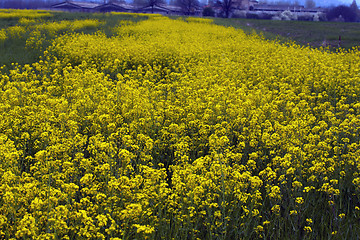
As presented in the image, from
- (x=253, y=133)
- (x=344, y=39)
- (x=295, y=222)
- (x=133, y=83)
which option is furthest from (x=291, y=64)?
(x=344, y=39)

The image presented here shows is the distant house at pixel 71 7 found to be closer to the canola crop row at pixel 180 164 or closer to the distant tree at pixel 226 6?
the distant tree at pixel 226 6

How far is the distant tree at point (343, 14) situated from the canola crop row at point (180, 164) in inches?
2714

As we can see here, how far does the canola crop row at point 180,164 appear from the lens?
4059 mm

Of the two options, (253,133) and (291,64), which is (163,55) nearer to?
(291,64)

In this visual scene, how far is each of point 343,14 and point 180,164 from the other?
78.6 metres

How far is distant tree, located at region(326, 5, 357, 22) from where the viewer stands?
70750 millimetres

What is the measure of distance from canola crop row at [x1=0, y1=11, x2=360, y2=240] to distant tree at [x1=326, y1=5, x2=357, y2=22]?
6893 cm

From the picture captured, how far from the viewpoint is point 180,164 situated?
522cm

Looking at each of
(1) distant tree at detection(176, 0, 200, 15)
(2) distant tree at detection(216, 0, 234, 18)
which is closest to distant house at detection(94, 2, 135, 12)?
(1) distant tree at detection(176, 0, 200, 15)

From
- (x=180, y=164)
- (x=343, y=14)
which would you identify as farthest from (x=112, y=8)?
(x=180, y=164)

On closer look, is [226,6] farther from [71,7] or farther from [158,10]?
[71,7]

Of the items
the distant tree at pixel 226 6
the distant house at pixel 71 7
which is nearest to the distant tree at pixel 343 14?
the distant tree at pixel 226 6

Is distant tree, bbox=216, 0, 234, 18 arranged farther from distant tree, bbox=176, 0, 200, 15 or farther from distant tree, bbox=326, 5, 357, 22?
distant tree, bbox=326, 5, 357, 22

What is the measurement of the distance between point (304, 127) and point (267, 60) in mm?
7788
